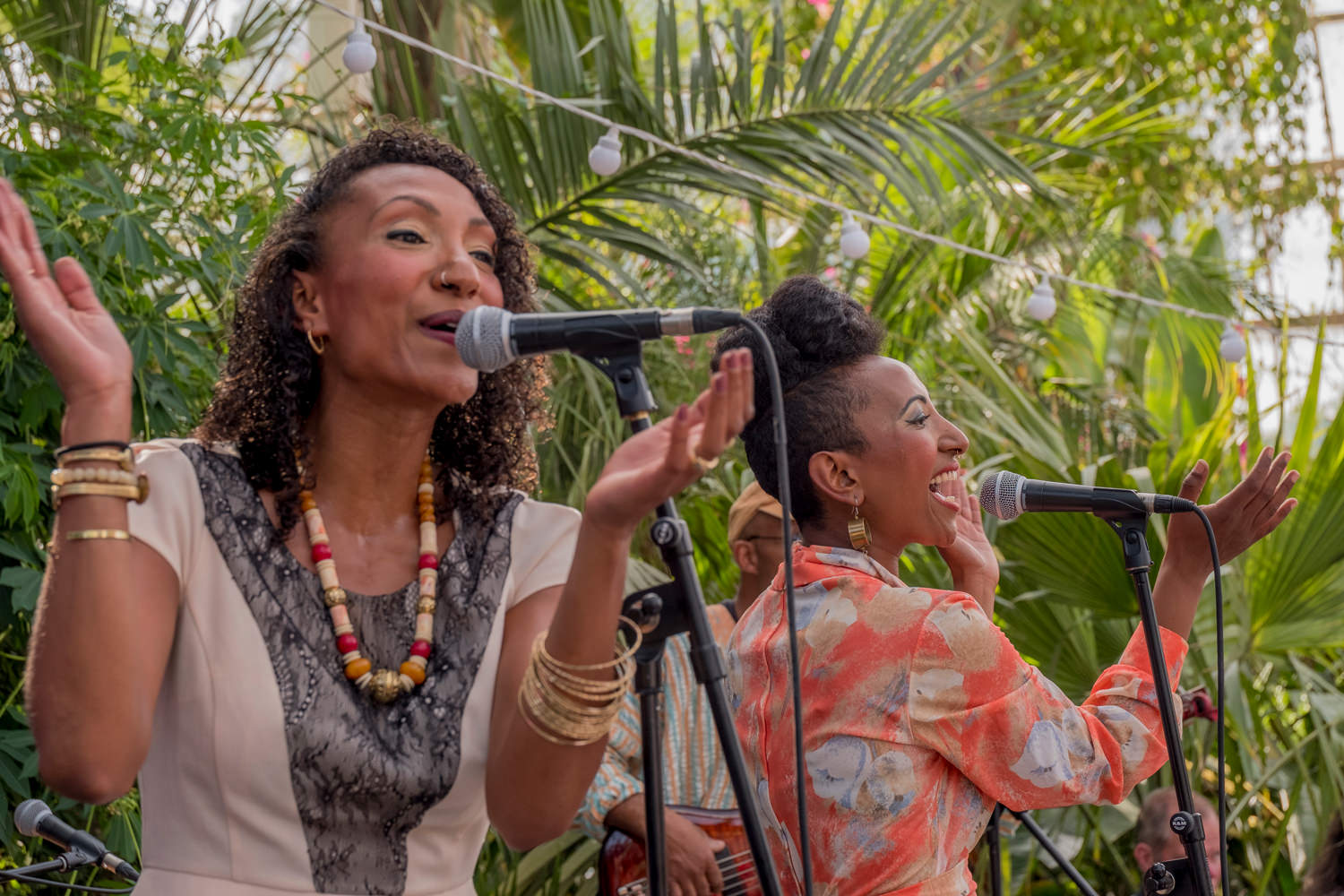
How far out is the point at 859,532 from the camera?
7.51 ft

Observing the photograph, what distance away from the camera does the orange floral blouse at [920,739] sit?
2.04 metres

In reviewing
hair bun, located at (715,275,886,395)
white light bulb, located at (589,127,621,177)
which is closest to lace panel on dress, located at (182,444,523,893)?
hair bun, located at (715,275,886,395)

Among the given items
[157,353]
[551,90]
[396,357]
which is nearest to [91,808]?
[157,353]

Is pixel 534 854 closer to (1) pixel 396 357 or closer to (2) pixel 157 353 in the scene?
(2) pixel 157 353

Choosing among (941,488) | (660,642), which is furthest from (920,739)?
(660,642)

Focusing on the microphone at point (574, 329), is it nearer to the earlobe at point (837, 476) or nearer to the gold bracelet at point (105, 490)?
the gold bracelet at point (105, 490)

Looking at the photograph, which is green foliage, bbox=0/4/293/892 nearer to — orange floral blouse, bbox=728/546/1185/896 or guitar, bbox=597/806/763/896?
guitar, bbox=597/806/763/896

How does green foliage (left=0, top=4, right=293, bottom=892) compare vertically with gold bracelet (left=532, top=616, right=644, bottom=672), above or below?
above

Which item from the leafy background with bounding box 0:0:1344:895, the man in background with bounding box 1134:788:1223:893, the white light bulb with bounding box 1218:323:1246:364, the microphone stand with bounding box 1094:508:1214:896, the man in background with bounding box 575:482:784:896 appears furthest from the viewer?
the white light bulb with bounding box 1218:323:1246:364

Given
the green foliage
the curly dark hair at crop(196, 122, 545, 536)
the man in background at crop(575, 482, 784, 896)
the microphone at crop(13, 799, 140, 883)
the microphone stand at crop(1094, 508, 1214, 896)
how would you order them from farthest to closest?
the man in background at crop(575, 482, 784, 896) < the green foliage < the microphone at crop(13, 799, 140, 883) < the microphone stand at crop(1094, 508, 1214, 896) < the curly dark hair at crop(196, 122, 545, 536)

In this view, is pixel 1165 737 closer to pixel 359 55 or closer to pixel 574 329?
pixel 574 329

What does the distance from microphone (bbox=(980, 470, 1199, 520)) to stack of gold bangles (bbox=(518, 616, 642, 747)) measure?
0.87 metres

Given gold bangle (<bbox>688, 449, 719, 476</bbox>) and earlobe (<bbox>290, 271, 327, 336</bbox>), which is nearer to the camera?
gold bangle (<bbox>688, 449, 719, 476</bbox>)

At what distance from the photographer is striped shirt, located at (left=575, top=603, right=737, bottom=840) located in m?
3.46
